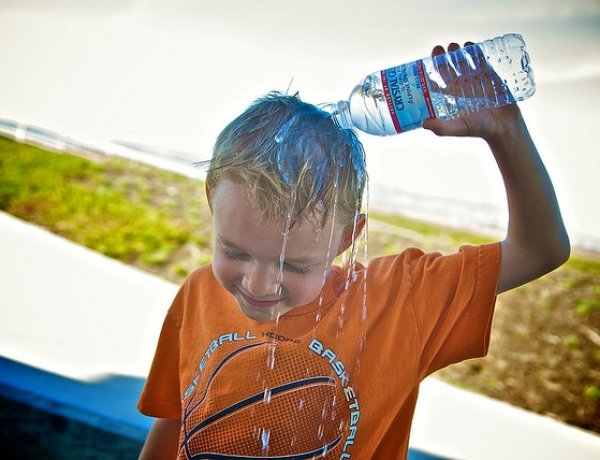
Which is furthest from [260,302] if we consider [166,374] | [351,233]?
[166,374]

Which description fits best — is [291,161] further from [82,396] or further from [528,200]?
[82,396]

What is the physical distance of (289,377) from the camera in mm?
1339

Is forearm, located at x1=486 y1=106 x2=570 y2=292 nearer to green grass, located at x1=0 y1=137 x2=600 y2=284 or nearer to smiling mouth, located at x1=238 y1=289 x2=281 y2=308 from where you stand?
smiling mouth, located at x1=238 y1=289 x2=281 y2=308

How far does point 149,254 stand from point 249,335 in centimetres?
300

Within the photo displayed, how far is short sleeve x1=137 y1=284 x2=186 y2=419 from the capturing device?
4.92 feet

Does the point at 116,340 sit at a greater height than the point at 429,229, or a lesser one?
lesser

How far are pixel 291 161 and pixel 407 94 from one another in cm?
30

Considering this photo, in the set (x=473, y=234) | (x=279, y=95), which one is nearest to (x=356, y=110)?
(x=279, y=95)

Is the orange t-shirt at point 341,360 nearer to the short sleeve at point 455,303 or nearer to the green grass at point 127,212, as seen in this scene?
the short sleeve at point 455,303

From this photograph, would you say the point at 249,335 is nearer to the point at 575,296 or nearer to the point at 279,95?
the point at 279,95

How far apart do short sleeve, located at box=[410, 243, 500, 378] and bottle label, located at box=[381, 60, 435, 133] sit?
326mm

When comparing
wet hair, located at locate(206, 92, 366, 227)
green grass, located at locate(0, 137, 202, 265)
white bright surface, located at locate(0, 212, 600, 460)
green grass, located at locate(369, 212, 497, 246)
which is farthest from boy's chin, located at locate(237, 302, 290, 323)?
green grass, located at locate(369, 212, 497, 246)

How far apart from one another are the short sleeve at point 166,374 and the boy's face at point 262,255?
0.27 meters

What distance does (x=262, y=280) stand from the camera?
1243 mm
